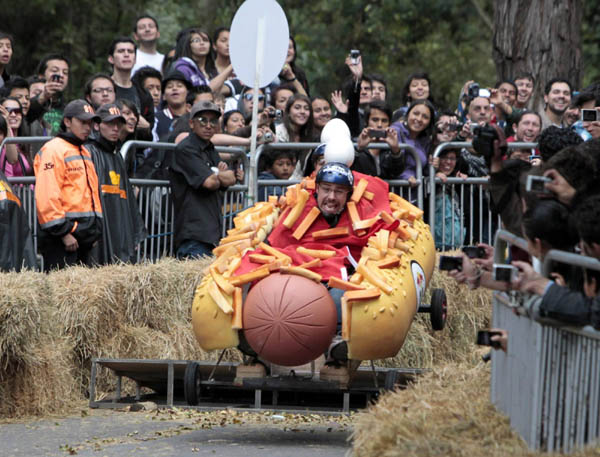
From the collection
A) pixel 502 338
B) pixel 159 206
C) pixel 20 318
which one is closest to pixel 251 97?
pixel 159 206

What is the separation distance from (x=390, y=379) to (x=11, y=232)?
4.17 metres

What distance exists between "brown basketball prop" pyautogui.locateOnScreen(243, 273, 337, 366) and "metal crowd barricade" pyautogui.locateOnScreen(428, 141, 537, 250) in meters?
4.96

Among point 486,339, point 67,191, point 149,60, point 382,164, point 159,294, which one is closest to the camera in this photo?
point 486,339

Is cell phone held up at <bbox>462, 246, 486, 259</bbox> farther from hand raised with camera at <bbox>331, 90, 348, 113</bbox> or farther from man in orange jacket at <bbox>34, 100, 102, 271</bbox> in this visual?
hand raised with camera at <bbox>331, 90, 348, 113</bbox>

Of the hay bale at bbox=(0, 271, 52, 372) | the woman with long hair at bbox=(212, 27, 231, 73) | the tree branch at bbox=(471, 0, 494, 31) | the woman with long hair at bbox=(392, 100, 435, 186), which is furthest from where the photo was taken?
the tree branch at bbox=(471, 0, 494, 31)

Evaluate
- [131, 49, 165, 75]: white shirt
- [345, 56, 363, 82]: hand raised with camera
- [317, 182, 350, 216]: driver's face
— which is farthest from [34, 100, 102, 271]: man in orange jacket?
[131, 49, 165, 75]: white shirt

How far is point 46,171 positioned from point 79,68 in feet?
52.4

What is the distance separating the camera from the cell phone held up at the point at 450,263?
704cm

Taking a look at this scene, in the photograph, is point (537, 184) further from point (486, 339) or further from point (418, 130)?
point (418, 130)

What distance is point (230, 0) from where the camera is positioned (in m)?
32.8

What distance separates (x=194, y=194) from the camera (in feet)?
44.5

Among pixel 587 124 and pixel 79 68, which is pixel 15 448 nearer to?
pixel 587 124

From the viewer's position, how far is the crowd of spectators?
13.0 meters

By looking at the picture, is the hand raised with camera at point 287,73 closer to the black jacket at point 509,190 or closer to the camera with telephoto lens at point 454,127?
the camera with telephoto lens at point 454,127
